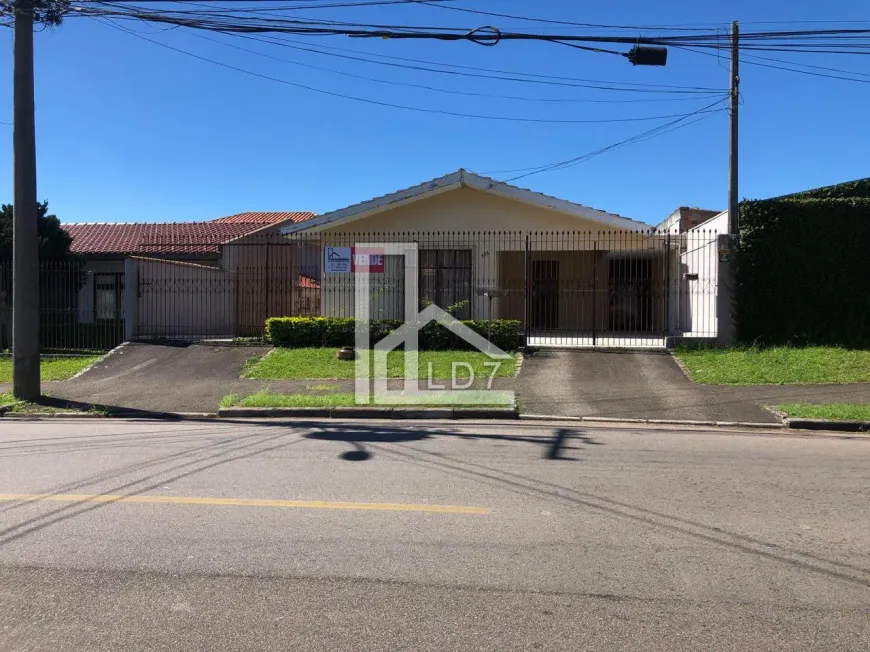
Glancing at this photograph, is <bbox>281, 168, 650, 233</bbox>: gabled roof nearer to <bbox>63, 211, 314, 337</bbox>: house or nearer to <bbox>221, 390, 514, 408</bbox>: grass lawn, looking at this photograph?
<bbox>63, 211, 314, 337</bbox>: house

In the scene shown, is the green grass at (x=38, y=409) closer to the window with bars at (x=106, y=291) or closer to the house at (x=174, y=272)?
the house at (x=174, y=272)

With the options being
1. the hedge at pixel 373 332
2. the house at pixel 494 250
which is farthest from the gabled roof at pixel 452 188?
the hedge at pixel 373 332

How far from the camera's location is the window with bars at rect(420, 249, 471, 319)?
18.3 m

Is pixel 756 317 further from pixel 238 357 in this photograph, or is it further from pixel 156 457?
pixel 156 457

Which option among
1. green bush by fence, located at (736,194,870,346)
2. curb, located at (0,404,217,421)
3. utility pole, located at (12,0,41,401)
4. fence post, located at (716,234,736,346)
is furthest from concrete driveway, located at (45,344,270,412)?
green bush by fence, located at (736,194,870,346)

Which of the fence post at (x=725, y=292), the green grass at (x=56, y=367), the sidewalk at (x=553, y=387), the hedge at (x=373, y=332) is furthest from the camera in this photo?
the hedge at (x=373, y=332)

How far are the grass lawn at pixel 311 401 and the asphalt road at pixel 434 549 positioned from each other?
297cm

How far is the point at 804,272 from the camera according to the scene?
1399 centimetres

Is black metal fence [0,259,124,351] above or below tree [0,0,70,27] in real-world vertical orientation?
below

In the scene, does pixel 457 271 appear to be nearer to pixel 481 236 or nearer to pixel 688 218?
pixel 481 236

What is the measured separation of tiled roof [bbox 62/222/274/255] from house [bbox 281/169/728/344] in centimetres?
699

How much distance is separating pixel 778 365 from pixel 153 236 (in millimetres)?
22199

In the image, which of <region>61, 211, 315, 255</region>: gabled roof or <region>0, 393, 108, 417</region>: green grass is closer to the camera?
<region>0, 393, 108, 417</region>: green grass

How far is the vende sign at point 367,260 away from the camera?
17.4m
